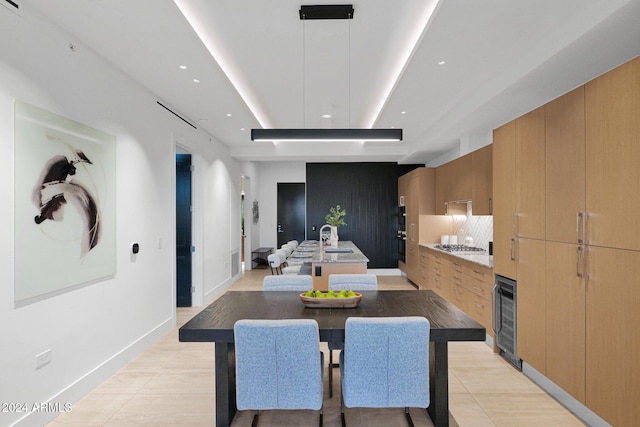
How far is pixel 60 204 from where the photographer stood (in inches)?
104

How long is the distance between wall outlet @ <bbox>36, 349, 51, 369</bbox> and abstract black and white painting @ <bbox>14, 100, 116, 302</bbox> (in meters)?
0.39

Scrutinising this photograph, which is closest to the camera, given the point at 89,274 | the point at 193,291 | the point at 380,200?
the point at 89,274

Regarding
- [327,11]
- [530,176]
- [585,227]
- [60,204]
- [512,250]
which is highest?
[327,11]

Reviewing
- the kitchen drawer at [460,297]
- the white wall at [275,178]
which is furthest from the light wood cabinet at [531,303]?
the white wall at [275,178]

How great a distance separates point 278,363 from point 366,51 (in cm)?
274

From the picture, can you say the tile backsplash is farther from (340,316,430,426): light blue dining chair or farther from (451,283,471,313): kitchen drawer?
(340,316,430,426): light blue dining chair

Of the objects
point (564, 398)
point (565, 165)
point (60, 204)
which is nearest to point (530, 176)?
point (565, 165)

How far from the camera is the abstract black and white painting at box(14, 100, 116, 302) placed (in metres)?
2.33

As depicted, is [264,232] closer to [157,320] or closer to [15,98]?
[157,320]

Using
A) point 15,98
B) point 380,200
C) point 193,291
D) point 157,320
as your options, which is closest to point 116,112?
point 15,98

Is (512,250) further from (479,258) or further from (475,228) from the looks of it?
(475,228)

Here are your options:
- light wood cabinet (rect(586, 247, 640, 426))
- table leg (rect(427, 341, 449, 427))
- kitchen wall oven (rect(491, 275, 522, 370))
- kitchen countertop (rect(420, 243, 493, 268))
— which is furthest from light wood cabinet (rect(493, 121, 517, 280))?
table leg (rect(427, 341, 449, 427))

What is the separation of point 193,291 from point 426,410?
13.6 ft

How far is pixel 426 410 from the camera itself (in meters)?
2.68
